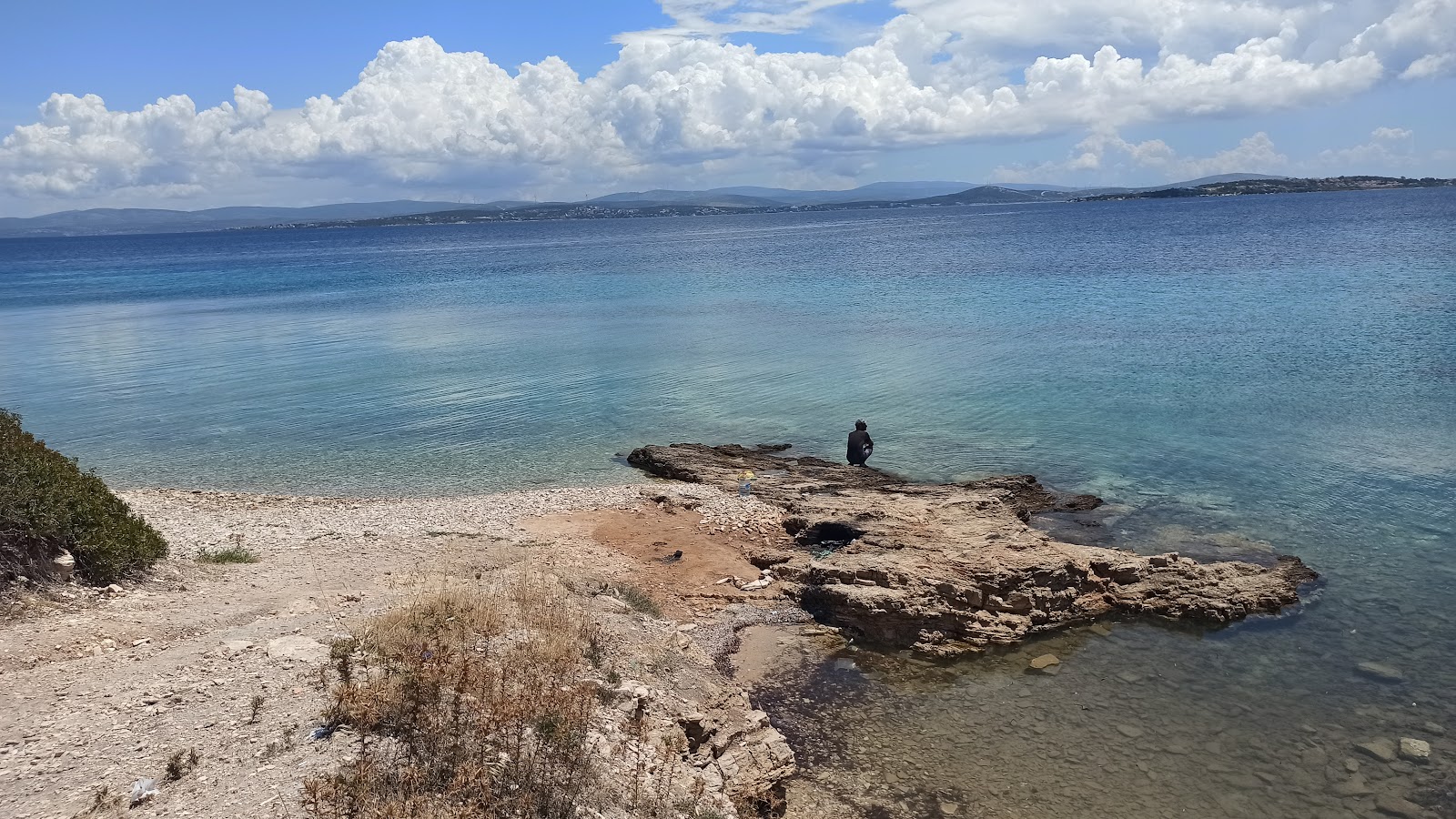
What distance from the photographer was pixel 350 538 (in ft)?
57.9

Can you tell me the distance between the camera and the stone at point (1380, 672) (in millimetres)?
13023

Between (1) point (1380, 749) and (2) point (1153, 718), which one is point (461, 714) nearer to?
(2) point (1153, 718)

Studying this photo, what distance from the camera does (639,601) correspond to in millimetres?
14961

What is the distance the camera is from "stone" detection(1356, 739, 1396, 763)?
1131 centimetres

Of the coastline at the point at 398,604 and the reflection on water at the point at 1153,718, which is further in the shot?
the reflection on water at the point at 1153,718

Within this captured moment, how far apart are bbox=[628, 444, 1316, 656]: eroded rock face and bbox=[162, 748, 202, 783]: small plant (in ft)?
A: 31.2

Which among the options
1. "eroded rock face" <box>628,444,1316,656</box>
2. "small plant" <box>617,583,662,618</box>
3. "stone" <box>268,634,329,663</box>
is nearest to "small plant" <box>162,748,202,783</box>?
"stone" <box>268,634,329,663</box>

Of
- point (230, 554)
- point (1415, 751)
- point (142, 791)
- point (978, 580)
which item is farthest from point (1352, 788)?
point (230, 554)

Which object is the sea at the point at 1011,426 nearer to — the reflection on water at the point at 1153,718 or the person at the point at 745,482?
the reflection on water at the point at 1153,718

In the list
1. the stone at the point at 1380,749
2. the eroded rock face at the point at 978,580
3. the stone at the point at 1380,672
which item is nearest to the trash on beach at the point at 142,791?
the eroded rock face at the point at 978,580

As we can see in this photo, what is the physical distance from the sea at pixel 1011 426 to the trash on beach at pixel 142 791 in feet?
23.5

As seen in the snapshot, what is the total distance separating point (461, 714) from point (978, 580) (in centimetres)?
915

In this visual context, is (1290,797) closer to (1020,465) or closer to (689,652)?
(689,652)

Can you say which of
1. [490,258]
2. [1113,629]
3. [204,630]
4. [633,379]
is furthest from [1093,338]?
[490,258]
